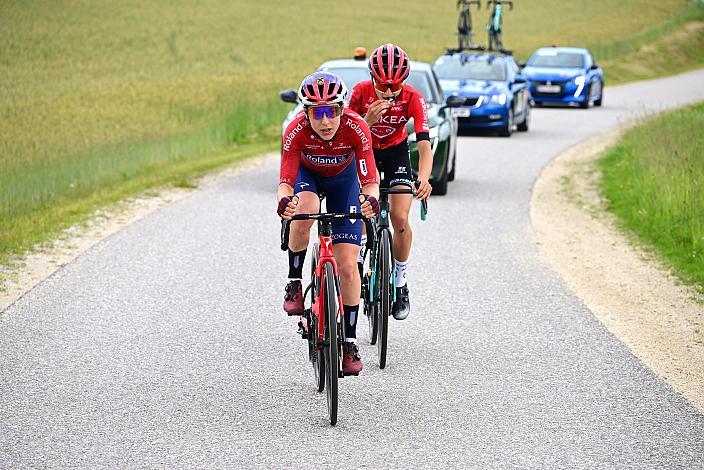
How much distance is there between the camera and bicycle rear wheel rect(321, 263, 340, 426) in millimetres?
5766

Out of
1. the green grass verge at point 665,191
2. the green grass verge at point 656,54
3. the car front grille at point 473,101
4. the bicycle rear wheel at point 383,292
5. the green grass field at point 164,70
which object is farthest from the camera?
the green grass verge at point 656,54

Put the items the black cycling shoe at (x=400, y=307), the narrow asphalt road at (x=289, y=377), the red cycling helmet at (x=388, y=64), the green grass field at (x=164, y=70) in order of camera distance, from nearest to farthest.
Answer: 1. the narrow asphalt road at (x=289, y=377)
2. the red cycling helmet at (x=388, y=64)
3. the black cycling shoe at (x=400, y=307)
4. the green grass field at (x=164, y=70)

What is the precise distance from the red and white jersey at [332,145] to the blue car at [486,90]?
1641cm

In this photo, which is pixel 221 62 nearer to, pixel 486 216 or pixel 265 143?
pixel 265 143

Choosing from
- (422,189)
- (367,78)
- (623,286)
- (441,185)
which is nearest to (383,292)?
(422,189)

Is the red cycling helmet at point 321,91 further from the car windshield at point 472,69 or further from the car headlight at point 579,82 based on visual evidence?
the car headlight at point 579,82

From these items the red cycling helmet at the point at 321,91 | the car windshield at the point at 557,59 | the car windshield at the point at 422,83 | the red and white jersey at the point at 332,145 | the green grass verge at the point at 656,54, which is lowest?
the green grass verge at the point at 656,54

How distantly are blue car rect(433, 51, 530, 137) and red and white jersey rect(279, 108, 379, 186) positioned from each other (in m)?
16.4

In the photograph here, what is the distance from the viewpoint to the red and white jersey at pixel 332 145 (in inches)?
250

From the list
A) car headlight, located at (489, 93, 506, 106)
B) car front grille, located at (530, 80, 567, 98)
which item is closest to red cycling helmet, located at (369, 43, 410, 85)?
car headlight, located at (489, 93, 506, 106)

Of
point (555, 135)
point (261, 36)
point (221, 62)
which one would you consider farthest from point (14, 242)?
point (261, 36)

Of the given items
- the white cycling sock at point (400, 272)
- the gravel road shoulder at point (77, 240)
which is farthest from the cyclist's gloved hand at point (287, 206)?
the gravel road shoulder at point (77, 240)

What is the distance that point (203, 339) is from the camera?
7699 mm

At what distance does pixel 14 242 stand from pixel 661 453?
7432mm
